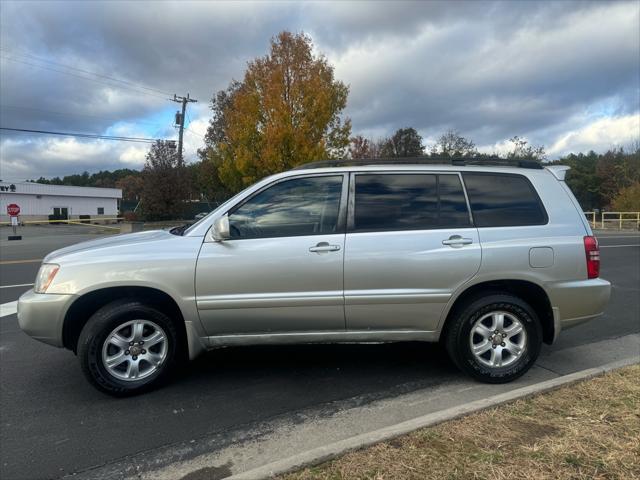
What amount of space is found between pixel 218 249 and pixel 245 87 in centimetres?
1614

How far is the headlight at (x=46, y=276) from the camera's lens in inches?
142

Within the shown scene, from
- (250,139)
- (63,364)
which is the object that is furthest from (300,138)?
(63,364)

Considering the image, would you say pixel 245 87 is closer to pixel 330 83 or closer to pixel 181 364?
pixel 330 83

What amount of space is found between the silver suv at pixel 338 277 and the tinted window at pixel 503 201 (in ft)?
0.04

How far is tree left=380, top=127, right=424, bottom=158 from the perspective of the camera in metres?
44.2

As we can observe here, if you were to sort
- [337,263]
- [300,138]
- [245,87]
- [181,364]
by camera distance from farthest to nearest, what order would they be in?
[245,87] → [300,138] → [181,364] → [337,263]

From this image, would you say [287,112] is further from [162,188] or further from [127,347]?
[127,347]

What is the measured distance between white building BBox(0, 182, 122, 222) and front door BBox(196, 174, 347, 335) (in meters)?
53.8

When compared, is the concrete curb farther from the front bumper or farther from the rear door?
the front bumper

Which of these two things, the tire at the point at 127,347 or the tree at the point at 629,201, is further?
the tree at the point at 629,201

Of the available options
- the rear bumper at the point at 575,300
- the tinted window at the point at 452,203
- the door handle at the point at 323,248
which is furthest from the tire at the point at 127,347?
the rear bumper at the point at 575,300

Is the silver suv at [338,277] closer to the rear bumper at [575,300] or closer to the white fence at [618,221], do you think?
the rear bumper at [575,300]

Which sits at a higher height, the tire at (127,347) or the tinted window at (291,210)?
the tinted window at (291,210)

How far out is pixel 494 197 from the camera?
4020mm
